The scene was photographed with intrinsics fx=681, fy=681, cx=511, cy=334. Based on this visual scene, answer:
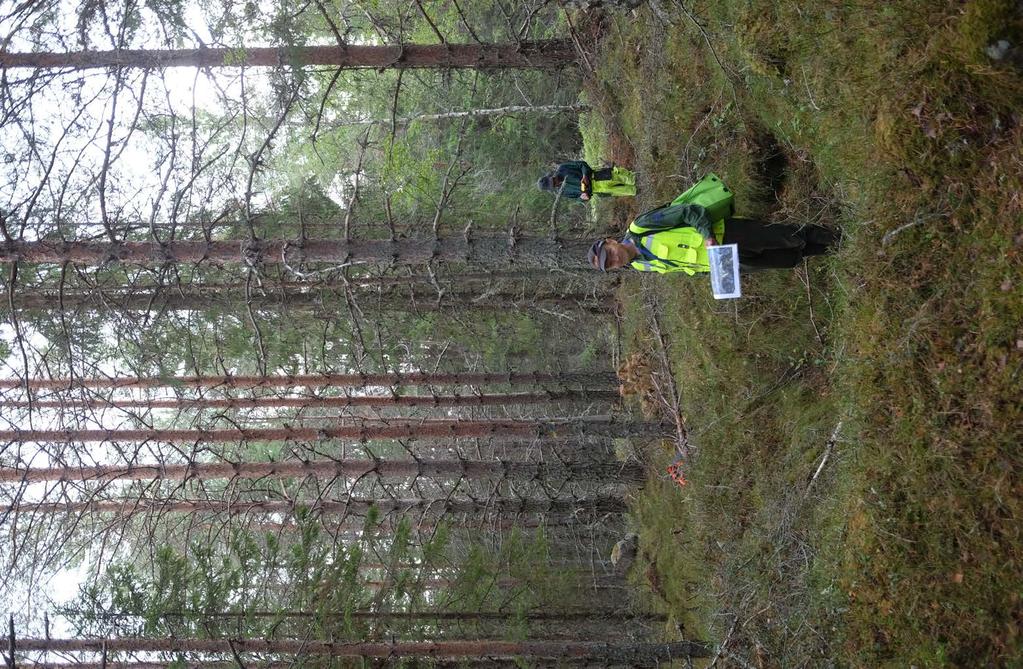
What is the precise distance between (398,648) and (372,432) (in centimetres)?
357

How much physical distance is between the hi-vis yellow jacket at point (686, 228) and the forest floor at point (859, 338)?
121 centimetres

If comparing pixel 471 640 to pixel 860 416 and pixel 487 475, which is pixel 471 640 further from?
pixel 860 416

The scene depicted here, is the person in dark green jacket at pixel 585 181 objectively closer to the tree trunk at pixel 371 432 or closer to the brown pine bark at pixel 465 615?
the tree trunk at pixel 371 432

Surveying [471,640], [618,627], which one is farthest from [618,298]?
[471,640]

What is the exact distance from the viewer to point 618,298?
38.2 ft

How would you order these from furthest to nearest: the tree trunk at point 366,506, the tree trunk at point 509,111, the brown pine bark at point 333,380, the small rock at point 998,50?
the tree trunk at point 509,111 → the brown pine bark at point 333,380 → the tree trunk at point 366,506 → the small rock at point 998,50

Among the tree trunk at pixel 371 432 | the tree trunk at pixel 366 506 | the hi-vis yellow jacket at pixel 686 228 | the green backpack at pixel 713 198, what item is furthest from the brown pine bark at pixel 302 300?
the green backpack at pixel 713 198

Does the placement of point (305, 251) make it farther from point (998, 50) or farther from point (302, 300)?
point (998, 50)

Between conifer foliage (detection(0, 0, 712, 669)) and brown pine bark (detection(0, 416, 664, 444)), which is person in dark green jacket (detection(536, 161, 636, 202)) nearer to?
conifer foliage (detection(0, 0, 712, 669))

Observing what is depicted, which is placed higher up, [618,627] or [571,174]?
[571,174]

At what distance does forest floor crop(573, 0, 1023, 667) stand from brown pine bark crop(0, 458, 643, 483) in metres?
2.64

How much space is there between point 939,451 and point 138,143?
24.4ft

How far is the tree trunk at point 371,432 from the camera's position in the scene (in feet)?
31.3

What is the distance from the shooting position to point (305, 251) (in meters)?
6.46
